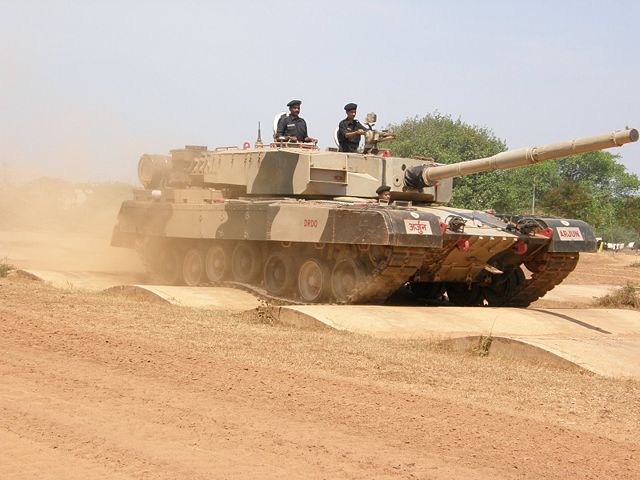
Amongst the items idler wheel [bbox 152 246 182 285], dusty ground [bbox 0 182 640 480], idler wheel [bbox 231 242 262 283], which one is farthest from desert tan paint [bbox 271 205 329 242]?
idler wheel [bbox 152 246 182 285]

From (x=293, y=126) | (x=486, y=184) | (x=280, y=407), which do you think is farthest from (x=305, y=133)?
(x=486, y=184)

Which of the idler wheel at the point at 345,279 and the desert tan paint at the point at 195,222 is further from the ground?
the desert tan paint at the point at 195,222

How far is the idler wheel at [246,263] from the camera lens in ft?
55.9

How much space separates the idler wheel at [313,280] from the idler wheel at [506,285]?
3.04 meters

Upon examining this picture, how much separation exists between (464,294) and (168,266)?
619 centimetres

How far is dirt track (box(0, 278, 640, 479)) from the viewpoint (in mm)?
5297

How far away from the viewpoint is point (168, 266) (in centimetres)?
1983

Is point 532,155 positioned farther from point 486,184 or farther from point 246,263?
point 486,184

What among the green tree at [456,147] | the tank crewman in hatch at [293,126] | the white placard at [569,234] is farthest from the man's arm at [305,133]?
the green tree at [456,147]

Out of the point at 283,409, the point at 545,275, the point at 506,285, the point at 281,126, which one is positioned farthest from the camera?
the point at 281,126

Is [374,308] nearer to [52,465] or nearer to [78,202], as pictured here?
[52,465]

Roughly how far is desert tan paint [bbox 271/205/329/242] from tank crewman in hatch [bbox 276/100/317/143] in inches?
97.1

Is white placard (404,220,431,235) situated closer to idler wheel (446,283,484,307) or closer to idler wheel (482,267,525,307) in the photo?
idler wheel (482,267,525,307)

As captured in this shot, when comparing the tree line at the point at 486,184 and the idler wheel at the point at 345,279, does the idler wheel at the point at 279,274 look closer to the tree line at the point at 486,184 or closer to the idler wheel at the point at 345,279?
the idler wheel at the point at 345,279
